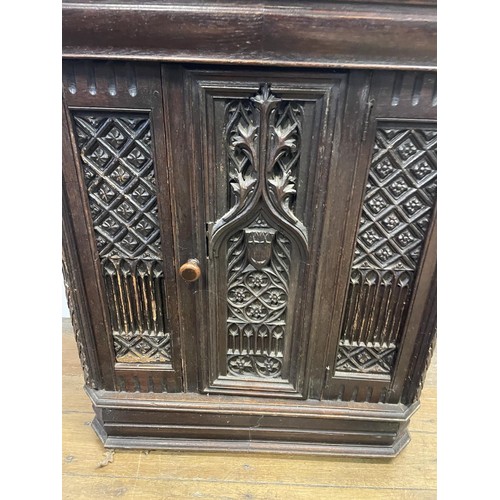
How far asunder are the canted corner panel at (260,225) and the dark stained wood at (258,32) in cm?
6

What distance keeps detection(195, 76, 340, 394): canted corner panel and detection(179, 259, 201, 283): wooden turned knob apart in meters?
0.04

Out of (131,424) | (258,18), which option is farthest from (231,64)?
(131,424)

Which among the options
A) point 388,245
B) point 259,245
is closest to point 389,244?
point 388,245

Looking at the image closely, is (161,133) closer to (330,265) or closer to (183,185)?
Answer: (183,185)

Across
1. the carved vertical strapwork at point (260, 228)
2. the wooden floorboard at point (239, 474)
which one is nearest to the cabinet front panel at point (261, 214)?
the carved vertical strapwork at point (260, 228)

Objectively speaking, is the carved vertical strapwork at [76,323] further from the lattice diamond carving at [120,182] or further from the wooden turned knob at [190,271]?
the wooden turned knob at [190,271]

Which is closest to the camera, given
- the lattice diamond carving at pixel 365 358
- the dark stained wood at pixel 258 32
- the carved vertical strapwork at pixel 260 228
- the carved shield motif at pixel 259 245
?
the dark stained wood at pixel 258 32

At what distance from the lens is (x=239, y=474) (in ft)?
3.65

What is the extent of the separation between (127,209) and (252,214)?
264mm

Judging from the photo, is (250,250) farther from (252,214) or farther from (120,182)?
(120,182)

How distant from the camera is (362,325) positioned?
1.00 metres

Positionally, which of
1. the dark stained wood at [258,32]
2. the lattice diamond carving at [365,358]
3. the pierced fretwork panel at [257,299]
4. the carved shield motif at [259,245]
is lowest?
the lattice diamond carving at [365,358]

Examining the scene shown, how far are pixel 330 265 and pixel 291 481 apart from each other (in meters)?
0.61

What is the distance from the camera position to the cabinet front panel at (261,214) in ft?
2.48
